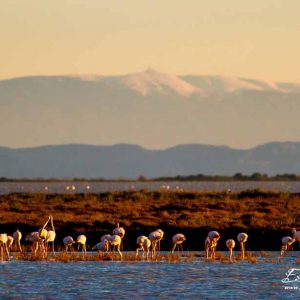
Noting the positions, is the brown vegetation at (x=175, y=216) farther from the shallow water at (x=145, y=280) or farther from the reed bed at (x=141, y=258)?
the shallow water at (x=145, y=280)

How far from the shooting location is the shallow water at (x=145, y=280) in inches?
1095

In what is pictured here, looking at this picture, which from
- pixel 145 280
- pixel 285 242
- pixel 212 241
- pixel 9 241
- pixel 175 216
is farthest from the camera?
pixel 175 216

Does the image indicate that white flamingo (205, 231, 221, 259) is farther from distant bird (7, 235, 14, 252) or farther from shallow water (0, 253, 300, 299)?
distant bird (7, 235, 14, 252)

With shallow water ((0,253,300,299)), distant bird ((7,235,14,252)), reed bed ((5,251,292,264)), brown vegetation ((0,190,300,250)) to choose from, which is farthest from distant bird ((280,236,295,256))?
distant bird ((7,235,14,252))

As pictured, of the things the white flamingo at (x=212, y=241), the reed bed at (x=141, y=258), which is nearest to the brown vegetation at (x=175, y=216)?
Answer: the reed bed at (x=141, y=258)

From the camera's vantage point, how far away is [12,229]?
1705 inches

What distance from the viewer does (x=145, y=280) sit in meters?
30.3

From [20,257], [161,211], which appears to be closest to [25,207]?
[161,211]

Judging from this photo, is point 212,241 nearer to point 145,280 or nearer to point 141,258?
point 141,258

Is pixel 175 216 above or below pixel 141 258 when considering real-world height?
above

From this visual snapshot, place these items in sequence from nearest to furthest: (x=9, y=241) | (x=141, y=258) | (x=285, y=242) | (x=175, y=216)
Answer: (x=141, y=258) < (x=285, y=242) < (x=9, y=241) < (x=175, y=216)

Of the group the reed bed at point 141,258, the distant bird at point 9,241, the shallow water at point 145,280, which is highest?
the distant bird at point 9,241

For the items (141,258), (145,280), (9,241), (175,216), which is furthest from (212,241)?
A: (175,216)

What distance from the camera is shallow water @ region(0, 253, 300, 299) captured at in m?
27.8
